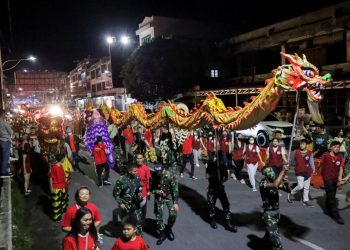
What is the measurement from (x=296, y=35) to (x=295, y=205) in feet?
61.4

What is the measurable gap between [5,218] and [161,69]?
23903 mm

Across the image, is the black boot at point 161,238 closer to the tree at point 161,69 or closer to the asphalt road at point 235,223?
the asphalt road at point 235,223

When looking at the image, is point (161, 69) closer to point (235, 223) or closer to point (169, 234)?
point (235, 223)

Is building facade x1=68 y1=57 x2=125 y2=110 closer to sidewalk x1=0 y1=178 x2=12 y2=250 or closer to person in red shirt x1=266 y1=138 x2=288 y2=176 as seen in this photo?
sidewalk x1=0 y1=178 x2=12 y2=250

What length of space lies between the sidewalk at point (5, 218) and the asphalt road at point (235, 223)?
0.65 meters

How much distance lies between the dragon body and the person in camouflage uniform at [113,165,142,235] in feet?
7.72

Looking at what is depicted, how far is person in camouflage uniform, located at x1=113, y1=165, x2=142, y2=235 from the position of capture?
6078 millimetres

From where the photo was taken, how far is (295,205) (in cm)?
865

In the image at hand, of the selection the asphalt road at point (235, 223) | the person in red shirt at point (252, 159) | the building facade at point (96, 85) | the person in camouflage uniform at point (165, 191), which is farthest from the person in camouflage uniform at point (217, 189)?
the building facade at point (96, 85)

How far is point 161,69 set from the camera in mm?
29812

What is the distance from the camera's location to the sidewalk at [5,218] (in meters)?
5.94

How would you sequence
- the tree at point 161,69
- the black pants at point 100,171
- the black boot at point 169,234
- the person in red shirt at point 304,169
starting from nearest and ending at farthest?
the black boot at point 169,234, the person in red shirt at point 304,169, the black pants at point 100,171, the tree at point 161,69

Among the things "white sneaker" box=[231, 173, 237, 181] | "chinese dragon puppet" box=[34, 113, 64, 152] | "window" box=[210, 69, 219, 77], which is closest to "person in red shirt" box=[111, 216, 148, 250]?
"white sneaker" box=[231, 173, 237, 181]

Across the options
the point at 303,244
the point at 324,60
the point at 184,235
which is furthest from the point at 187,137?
the point at 324,60
